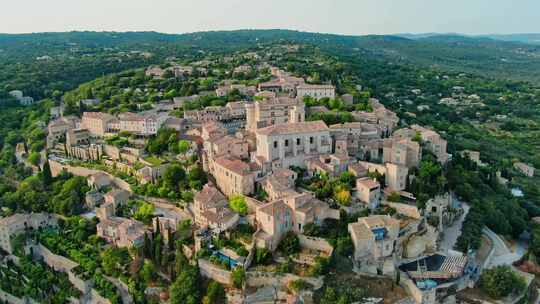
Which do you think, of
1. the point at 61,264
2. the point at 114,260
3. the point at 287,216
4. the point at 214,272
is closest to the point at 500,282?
the point at 287,216

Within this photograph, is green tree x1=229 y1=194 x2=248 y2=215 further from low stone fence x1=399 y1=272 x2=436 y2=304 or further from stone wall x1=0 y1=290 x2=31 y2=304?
stone wall x1=0 y1=290 x2=31 y2=304

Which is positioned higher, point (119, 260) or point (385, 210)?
point (385, 210)

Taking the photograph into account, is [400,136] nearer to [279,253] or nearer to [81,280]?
[279,253]

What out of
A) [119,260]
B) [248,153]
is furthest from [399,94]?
[119,260]

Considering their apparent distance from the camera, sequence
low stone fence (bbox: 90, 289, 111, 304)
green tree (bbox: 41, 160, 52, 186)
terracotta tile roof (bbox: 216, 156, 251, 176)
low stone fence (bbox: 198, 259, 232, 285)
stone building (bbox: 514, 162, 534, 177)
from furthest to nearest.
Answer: stone building (bbox: 514, 162, 534, 177) → green tree (bbox: 41, 160, 52, 186) → terracotta tile roof (bbox: 216, 156, 251, 176) → low stone fence (bbox: 90, 289, 111, 304) → low stone fence (bbox: 198, 259, 232, 285)

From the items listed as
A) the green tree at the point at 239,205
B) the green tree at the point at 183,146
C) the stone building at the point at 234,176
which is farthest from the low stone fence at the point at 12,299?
the green tree at the point at 183,146

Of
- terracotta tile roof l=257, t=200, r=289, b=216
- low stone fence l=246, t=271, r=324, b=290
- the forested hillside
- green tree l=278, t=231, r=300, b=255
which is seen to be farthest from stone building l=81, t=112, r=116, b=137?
low stone fence l=246, t=271, r=324, b=290

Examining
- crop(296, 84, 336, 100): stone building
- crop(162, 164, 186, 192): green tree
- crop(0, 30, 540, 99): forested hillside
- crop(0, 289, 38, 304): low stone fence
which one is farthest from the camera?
crop(0, 30, 540, 99): forested hillside
